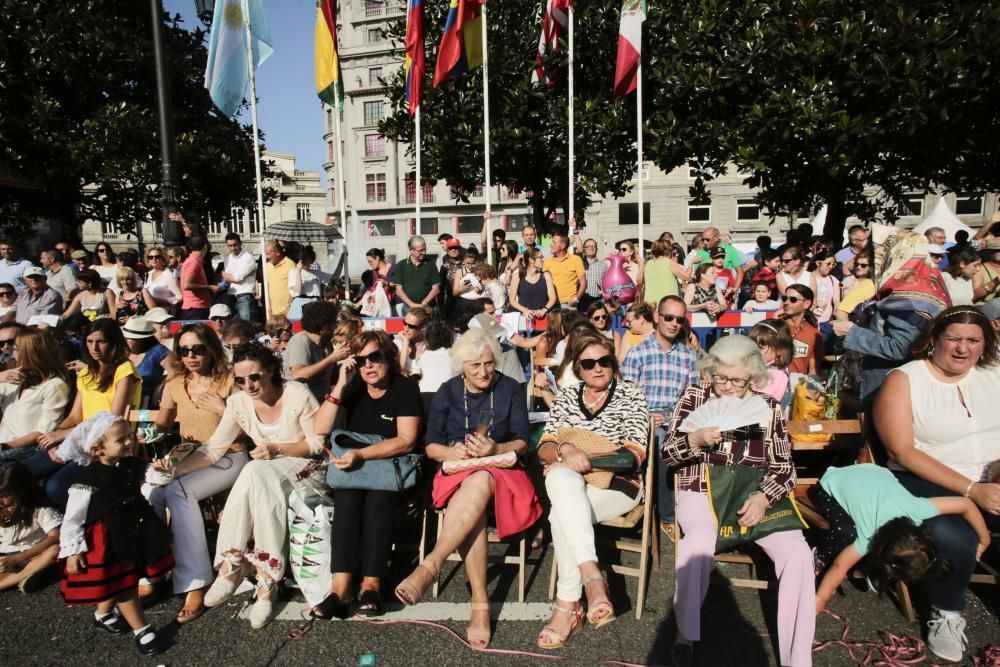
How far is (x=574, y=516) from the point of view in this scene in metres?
3.45

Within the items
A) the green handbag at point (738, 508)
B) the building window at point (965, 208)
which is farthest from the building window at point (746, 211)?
the green handbag at point (738, 508)

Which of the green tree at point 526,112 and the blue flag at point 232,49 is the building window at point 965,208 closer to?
the green tree at point 526,112

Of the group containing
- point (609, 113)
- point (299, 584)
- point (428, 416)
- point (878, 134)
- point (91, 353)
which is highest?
point (609, 113)

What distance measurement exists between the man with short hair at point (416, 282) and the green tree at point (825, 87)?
5975 mm

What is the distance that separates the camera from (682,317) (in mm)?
4746

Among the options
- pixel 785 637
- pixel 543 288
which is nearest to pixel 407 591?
pixel 785 637

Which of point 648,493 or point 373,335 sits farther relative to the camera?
point 373,335

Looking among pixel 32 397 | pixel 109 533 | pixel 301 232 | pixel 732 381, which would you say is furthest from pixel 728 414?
pixel 301 232

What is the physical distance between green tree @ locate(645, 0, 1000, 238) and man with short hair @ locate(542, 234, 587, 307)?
15.8 feet

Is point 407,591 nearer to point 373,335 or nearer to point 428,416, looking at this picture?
point 428,416

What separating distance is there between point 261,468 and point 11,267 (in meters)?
9.09

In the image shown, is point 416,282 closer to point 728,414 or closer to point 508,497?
point 508,497

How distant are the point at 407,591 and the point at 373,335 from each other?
60.4 inches

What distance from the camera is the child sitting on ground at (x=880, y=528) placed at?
2998 mm
